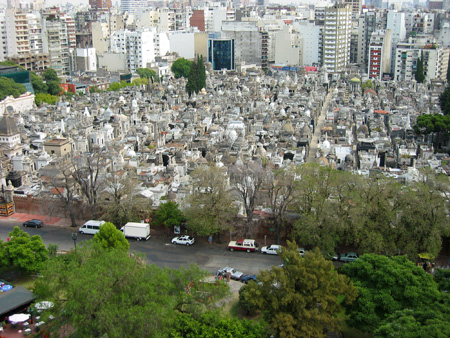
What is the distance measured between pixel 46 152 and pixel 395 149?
125 ft

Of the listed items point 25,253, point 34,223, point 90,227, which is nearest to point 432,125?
point 90,227

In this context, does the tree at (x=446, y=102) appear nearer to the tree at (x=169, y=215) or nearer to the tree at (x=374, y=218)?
the tree at (x=374, y=218)

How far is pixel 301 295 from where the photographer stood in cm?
2384

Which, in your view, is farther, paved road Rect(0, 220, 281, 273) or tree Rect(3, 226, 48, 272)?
paved road Rect(0, 220, 281, 273)

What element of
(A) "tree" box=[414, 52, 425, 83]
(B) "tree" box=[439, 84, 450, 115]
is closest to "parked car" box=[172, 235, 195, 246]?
(B) "tree" box=[439, 84, 450, 115]

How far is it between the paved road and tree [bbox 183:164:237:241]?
129 cm

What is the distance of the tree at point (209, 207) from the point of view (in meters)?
35.0

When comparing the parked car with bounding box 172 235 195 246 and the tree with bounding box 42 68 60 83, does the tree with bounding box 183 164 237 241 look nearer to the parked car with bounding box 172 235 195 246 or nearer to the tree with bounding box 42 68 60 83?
the parked car with bounding box 172 235 195 246

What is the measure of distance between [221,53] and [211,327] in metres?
115

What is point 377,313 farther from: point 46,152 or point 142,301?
point 46,152

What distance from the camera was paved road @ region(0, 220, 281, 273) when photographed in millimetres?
33250

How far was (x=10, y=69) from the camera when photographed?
9075cm

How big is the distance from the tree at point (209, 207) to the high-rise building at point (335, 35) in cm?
9450

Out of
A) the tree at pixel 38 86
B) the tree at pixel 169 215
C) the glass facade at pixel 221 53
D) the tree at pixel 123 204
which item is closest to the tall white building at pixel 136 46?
the glass facade at pixel 221 53
